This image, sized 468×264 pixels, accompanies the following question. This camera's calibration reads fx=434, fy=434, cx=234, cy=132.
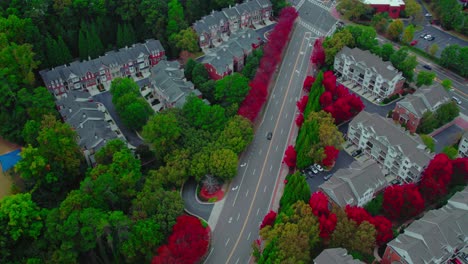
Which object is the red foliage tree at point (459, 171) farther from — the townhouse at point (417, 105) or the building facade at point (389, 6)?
the building facade at point (389, 6)

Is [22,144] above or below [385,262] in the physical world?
above

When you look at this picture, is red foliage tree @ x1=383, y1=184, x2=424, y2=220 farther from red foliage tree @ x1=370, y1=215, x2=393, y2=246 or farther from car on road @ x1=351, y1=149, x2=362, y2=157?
car on road @ x1=351, y1=149, x2=362, y2=157

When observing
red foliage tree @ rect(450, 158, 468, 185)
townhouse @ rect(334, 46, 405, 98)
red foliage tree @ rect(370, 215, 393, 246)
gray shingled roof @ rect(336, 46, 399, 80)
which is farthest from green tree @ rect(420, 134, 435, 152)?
red foliage tree @ rect(370, 215, 393, 246)

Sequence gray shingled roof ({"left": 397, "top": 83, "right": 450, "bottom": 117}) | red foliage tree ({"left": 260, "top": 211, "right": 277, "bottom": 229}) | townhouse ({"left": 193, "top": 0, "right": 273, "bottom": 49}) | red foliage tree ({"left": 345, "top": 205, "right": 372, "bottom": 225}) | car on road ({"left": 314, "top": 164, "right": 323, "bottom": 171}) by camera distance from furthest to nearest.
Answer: townhouse ({"left": 193, "top": 0, "right": 273, "bottom": 49}), gray shingled roof ({"left": 397, "top": 83, "right": 450, "bottom": 117}), car on road ({"left": 314, "top": 164, "right": 323, "bottom": 171}), red foliage tree ({"left": 260, "top": 211, "right": 277, "bottom": 229}), red foliage tree ({"left": 345, "top": 205, "right": 372, "bottom": 225})

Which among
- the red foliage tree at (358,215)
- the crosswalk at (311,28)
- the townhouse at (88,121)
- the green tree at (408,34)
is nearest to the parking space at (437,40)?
the green tree at (408,34)

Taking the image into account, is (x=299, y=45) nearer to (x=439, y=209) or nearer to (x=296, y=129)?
(x=296, y=129)

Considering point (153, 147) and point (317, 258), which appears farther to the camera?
point (153, 147)

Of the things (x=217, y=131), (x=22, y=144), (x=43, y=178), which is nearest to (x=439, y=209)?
(x=217, y=131)
